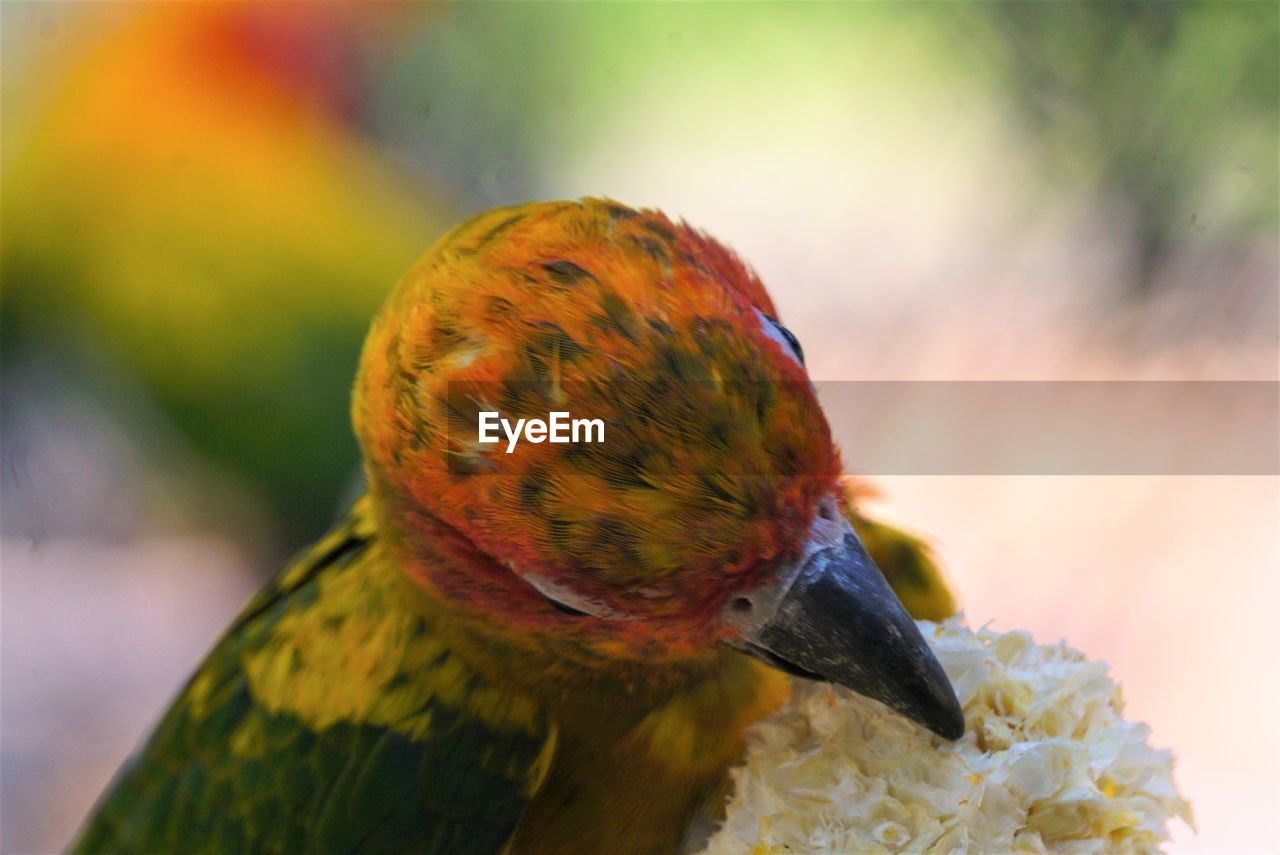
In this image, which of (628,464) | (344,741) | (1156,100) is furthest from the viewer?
(1156,100)

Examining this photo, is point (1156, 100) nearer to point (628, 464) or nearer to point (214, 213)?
point (628, 464)

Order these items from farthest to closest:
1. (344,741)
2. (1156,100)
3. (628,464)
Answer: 1. (1156,100)
2. (344,741)
3. (628,464)

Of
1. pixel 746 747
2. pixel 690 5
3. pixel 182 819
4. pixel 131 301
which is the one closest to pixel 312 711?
pixel 182 819

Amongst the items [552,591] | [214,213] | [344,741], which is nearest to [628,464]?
[552,591]

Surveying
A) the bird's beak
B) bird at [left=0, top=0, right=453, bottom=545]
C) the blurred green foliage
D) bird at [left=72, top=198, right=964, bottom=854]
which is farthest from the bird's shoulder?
the blurred green foliage

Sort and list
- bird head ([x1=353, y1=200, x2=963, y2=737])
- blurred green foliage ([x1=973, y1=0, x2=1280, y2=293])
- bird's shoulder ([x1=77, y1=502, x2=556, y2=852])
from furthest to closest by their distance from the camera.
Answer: blurred green foliage ([x1=973, y1=0, x2=1280, y2=293])
bird's shoulder ([x1=77, y1=502, x2=556, y2=852])
bird head ([x1=353, y1=200, x2=963, y2=737])

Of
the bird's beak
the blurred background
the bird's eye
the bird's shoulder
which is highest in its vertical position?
the blurred background

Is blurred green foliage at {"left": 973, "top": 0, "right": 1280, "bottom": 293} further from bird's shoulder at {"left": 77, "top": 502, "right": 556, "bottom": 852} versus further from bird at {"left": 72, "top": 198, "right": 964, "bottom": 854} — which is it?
bird's shoulder at {"left": 77, "top": 502, "right": 556, "bottom": 852}

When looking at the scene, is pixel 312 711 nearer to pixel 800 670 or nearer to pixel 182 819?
pixel 182 819

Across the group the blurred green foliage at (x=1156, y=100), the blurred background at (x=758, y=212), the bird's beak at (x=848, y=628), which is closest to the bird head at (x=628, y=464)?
the bird's beak at (x=848, y=628)
